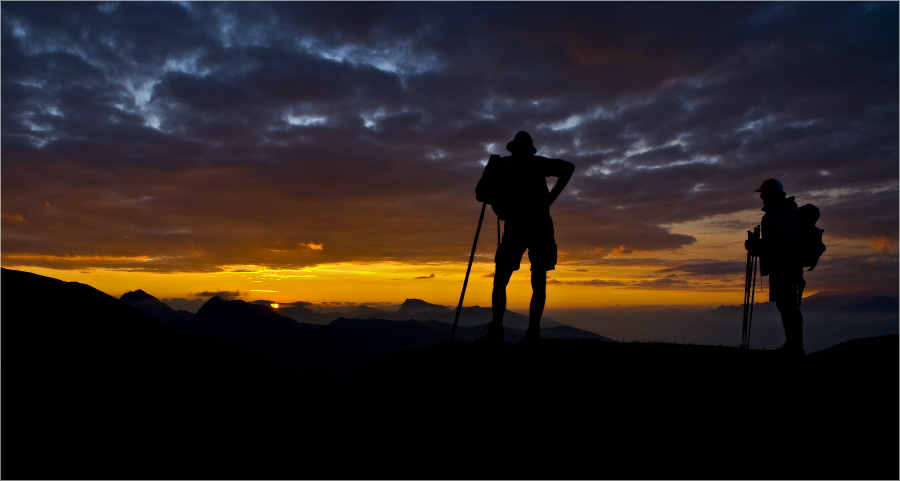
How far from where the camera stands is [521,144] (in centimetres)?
981

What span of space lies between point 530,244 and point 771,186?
19.0 ft

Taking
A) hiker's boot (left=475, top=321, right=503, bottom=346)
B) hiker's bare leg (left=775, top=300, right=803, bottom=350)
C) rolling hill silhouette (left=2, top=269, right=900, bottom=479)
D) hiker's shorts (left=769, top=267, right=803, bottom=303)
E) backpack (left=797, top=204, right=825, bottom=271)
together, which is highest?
backpack (left=797, top=204, right=825, bottom=271)

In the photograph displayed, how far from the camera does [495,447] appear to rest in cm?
568

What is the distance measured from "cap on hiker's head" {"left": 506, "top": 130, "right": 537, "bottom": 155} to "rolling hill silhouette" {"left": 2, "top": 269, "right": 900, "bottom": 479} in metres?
3.76

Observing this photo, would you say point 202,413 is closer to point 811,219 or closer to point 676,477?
point 676,477

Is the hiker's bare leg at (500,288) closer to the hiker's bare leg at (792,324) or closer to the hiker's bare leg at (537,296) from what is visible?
the hiker's bare leg at (537,296)

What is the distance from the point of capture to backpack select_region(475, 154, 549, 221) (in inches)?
376

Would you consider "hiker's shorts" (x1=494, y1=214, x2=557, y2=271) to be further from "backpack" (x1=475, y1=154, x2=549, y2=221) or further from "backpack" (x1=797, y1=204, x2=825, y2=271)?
"backpack" (x1=797, y1=204, x2=825, y2=271)

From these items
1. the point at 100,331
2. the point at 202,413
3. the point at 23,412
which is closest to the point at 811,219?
the point at 202,413

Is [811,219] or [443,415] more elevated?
[811,219]

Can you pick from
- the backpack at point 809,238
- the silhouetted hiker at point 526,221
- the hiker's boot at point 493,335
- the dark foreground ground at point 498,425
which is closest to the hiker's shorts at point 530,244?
the silhouetted hiker at point 526,221

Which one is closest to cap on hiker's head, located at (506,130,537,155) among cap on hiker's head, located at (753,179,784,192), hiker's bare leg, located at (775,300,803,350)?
cap on hiker's head, located at (753,179,784,192)

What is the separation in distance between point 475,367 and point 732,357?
204 inches

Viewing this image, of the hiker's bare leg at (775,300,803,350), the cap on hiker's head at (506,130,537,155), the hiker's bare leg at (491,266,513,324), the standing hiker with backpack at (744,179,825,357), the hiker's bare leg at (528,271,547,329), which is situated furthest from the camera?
the standing hiker with backpack at (744,179,825,357)
